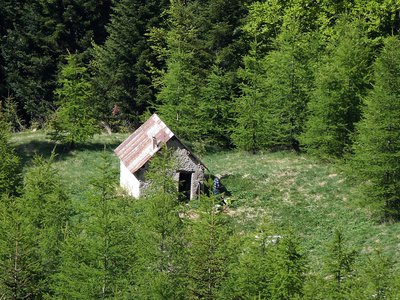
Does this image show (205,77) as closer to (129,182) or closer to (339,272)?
(129,182)

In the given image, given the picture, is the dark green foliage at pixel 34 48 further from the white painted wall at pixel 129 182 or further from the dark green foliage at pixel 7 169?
the dark green foliage at pixel 7 169

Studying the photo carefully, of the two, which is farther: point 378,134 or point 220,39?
point 220,39

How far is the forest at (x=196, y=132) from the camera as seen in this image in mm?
23422

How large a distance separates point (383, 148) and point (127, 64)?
27.1 m

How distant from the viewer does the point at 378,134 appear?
34.5m

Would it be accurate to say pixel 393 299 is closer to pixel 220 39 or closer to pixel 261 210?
pixel 261 210

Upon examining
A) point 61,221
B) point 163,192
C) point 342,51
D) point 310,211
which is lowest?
point 310,211

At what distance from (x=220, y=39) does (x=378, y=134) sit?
1893cm

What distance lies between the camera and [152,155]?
38.9m

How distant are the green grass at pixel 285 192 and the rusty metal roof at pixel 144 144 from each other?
2.83 m

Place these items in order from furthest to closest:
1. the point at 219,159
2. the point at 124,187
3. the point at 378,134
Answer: the point at 219,159 < the point at 124,187 < the point at 378,134

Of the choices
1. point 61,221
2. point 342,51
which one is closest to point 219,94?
point 342,51

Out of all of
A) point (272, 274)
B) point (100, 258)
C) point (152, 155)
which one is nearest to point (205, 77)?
point (152, 155)

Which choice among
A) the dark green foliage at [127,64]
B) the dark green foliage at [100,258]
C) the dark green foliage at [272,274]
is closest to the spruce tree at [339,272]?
the dark green foliage at [272,274]
